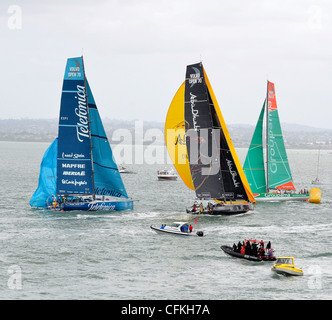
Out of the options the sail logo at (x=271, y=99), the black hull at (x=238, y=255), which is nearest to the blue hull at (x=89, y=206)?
the black hull at (x=238, y=255)

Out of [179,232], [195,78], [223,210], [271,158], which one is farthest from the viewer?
[271,158]

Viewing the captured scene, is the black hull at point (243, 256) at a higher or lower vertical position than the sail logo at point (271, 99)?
lower

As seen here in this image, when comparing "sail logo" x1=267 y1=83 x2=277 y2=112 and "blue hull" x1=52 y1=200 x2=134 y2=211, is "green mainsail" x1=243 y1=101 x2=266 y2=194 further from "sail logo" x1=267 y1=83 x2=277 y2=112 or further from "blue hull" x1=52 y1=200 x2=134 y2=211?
"blue hull" x1=52 y1=200 x2=134 y2=211

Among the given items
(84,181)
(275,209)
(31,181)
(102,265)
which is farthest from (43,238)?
→ (31,181)

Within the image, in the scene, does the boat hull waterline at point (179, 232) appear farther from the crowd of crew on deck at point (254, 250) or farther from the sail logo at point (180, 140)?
the sail logo at point (180, 140)

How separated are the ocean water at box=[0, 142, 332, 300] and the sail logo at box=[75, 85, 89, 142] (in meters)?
8.66

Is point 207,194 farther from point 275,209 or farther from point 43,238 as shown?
point 43,238

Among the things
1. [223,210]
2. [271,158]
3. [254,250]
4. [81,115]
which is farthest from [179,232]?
[271,158]

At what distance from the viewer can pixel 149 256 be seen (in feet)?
159

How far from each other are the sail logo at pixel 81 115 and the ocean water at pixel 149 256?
28.4 feet

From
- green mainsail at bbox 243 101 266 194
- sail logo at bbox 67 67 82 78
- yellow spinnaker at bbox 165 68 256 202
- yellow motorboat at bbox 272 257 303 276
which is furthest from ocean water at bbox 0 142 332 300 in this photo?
sail logo at bbox 67 67 82 78

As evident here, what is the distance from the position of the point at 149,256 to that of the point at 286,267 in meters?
11.0

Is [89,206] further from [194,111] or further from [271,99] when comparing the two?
[271,99]

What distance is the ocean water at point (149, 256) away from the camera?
3975cm
